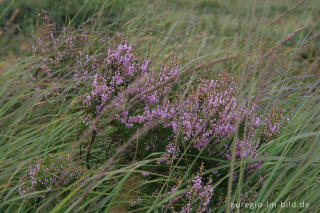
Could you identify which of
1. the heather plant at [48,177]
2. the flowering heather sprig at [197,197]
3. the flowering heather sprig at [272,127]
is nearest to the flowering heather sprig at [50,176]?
the heather plant at [48,177]

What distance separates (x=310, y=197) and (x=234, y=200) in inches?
14.9

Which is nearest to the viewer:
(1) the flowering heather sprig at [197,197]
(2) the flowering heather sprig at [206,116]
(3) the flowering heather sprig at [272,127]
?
(1) the flowering heather sprig at [197,197]

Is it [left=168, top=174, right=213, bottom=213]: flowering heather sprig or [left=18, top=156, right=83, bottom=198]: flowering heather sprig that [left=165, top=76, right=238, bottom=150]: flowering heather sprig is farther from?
[left=18, top=156, right=83, bottom=198]: flowering heather sprig

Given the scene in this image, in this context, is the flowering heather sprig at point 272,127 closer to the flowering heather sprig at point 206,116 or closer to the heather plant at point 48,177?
the flowering heather sprig at point 206,116

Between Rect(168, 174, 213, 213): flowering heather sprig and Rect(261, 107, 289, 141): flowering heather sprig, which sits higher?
Rect(261, 107, 289, 141): flowering heather sprig

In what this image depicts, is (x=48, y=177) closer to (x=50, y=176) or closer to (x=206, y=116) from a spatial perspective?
(x=50, y=176)

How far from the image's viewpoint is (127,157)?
1.97 meters

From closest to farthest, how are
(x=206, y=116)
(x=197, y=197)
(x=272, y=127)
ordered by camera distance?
1. (x=197, y=197)
2. (x=206, y=116)
3. (x=272, y=127)

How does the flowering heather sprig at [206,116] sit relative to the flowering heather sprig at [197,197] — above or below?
above

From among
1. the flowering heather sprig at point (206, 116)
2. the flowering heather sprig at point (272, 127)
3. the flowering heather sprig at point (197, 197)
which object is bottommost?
the flowering heather sprig at point (197, 197)

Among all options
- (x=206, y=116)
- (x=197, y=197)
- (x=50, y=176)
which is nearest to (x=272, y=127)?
(x=206, y=116)

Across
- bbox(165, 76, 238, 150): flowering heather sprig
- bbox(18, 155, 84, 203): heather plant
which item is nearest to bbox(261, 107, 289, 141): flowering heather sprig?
bbox(165, 76, 238, 150): flowering heather sprig

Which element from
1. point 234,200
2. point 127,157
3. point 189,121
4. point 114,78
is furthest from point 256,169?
point 114,78

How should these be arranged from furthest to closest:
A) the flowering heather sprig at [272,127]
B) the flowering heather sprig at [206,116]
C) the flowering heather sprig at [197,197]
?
the flowering heather sprig at [272,127], the flowering heather sprig at [206,116], the flowering heather sprig at [197,197]
